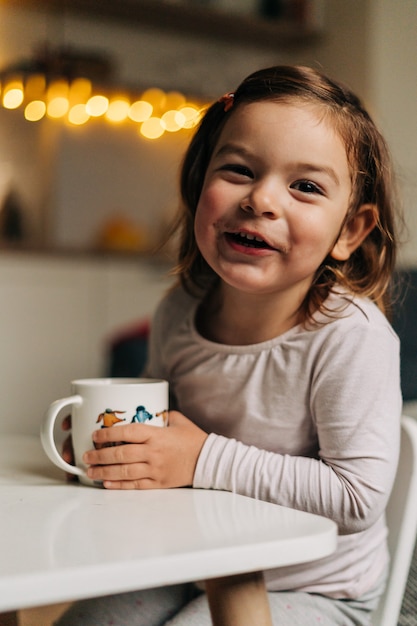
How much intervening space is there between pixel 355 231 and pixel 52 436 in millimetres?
477

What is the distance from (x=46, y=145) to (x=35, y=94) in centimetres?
25

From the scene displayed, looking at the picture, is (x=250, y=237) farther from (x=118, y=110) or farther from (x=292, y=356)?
(x=118, y=110)

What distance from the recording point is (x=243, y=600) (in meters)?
0.62

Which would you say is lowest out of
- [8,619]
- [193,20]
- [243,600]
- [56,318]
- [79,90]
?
[56,318]

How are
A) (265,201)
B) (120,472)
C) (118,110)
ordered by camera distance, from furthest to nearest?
(118,110) < (265,201) < (120,472)

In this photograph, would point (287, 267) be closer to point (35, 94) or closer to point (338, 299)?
point (338, 299)

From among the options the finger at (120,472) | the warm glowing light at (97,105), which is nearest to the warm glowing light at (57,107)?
the warm glowing light at (97,105)

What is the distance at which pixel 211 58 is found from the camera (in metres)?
4.27

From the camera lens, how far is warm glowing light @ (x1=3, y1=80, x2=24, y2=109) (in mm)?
3830

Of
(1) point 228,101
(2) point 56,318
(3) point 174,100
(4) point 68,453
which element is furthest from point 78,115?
(4) point 68,453

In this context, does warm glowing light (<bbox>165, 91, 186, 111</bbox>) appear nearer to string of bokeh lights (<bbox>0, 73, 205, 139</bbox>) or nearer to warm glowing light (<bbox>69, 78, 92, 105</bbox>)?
string of bokeh lights (<bbox>0, 73, 205, 139</bbox>)

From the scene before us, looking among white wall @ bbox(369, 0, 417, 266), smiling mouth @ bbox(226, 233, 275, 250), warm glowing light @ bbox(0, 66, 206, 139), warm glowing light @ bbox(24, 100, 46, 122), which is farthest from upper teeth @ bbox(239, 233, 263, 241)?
warm glowing light @ bbox(24, 100, 46, 122)

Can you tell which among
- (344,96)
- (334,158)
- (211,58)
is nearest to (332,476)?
(334,158)

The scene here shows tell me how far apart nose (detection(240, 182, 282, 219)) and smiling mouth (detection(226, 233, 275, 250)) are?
32 millimetres
